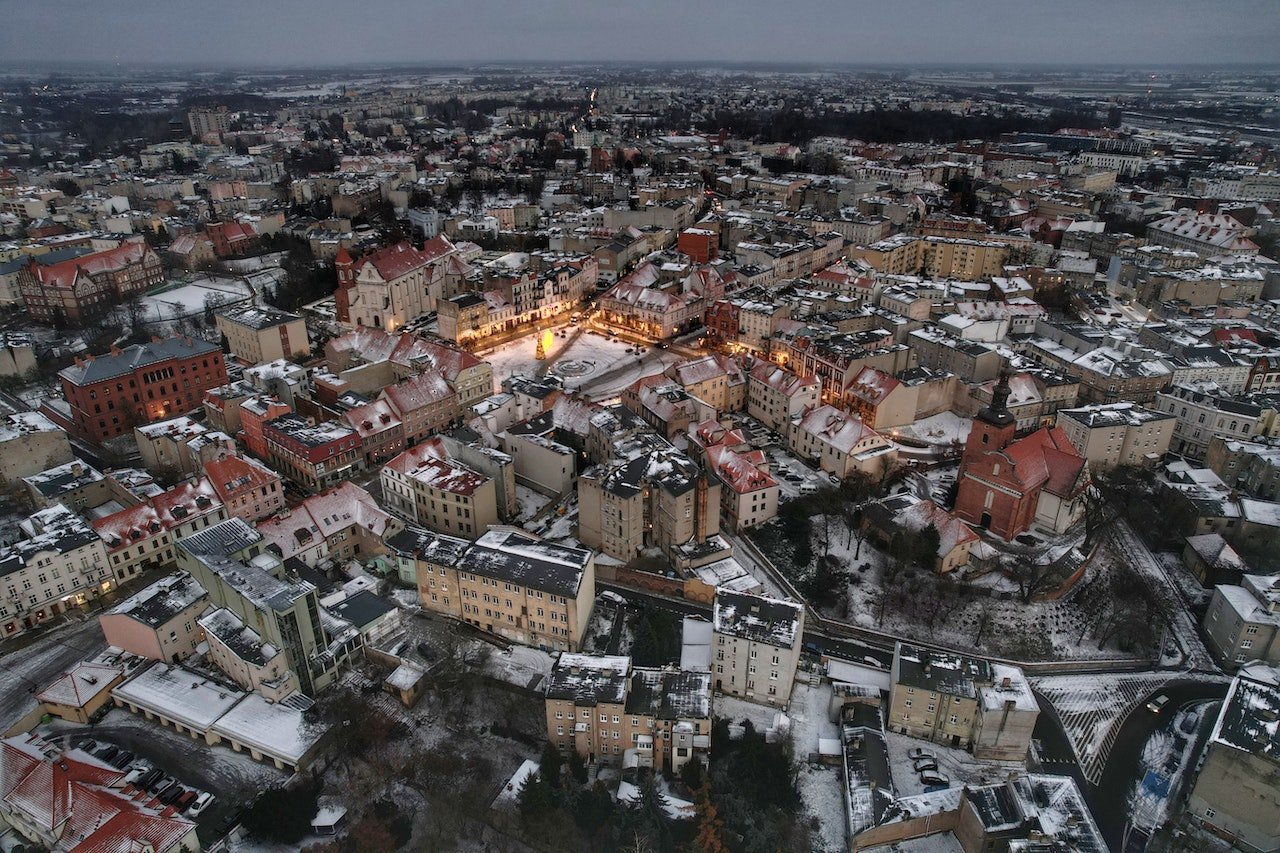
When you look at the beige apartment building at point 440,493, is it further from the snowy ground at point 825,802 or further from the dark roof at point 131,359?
the snowy ground at point 825,802

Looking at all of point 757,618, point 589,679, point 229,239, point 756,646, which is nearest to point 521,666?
point 589,679

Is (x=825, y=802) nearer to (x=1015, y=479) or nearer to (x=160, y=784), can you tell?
(x=1015, y=479)

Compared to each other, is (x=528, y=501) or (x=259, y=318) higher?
(x=259, y=318)

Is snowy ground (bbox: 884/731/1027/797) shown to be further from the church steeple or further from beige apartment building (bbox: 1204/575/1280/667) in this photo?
the church steeple

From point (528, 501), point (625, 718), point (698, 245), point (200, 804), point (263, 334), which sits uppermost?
point (698, 245)

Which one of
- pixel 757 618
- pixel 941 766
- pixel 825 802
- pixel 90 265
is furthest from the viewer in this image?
pixel 90 265

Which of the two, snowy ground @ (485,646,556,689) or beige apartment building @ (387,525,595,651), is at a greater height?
beige apartment building @ (387,525,595,651)

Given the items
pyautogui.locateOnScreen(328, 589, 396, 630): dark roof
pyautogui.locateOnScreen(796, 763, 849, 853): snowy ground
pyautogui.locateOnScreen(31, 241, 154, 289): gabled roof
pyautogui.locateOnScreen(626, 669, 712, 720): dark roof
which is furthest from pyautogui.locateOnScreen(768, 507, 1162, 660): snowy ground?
pyautogui.locateOnScreen(31, 241, 154, 289): gabled roof

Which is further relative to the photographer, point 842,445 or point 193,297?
point 193,297
